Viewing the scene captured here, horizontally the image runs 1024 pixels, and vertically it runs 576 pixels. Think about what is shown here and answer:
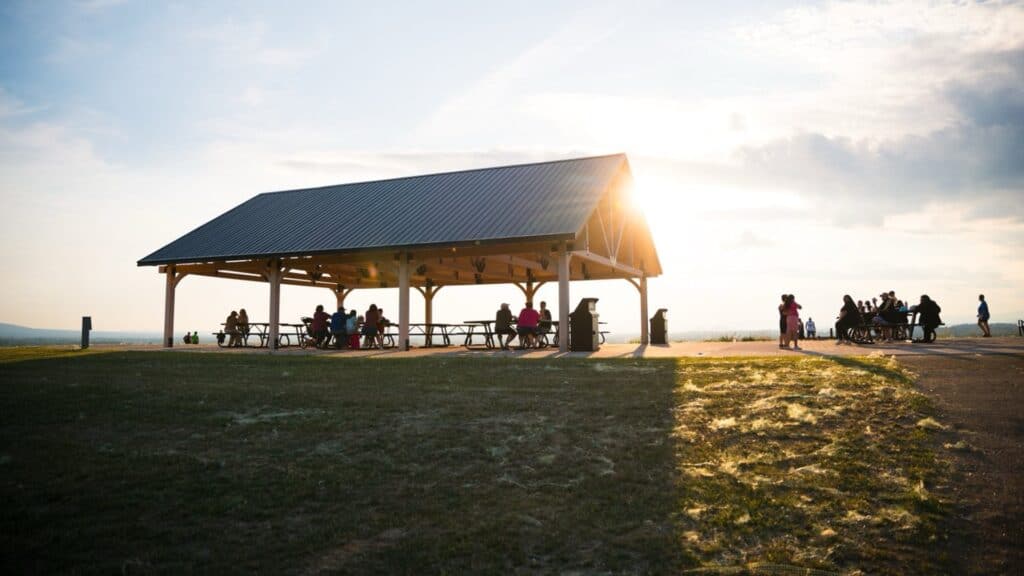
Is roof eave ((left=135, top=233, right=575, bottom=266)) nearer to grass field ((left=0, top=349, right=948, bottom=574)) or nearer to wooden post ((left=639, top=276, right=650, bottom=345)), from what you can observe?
grass field ((left=0, top=349, right=948, bottom=574))

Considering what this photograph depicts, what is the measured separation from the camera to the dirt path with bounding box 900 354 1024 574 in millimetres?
5117

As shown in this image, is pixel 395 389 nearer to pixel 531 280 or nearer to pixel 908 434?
pixel 908 434

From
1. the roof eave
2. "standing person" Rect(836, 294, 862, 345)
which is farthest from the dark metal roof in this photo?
"standing person" Rect(836, 294, 862, 345)

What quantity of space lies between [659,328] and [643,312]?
104 inches

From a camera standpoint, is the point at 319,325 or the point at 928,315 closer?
the point at 928,315

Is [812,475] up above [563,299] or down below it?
below

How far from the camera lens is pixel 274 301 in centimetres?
2170

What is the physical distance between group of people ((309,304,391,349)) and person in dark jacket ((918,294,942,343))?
48.1 ft

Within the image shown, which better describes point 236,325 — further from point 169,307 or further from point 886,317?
point 886,317

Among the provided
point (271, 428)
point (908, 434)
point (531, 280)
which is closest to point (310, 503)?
point (271, 428)

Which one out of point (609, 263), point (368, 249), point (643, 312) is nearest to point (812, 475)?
point (368, 249)

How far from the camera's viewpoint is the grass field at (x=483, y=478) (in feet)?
17.2

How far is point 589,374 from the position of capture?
37.5 ft

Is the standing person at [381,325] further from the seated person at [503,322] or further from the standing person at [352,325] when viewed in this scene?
the seated person at [503,322]
